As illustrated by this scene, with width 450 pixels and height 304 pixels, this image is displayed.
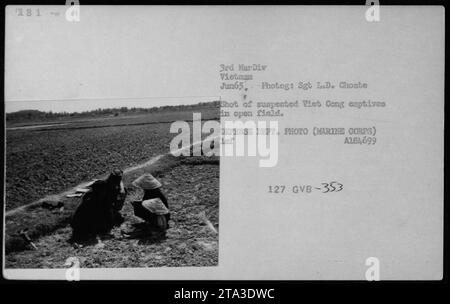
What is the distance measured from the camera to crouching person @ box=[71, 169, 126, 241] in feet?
5.56

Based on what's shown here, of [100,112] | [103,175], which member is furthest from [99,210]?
[100,112]

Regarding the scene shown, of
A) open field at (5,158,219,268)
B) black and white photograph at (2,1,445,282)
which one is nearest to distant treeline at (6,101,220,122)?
black and white photograph at (2,1,445,282)

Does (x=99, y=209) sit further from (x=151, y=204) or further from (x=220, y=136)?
(x=220, y=136)

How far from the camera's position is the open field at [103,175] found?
67.2 inches

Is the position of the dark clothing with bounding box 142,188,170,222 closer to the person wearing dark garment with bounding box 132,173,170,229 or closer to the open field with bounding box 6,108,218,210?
the person wearing dark garment with bounding box 132,173,170,229

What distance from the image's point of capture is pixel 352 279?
1.73 m

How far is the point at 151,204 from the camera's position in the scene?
169 centimetres

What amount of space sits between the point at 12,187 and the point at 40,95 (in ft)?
1.23

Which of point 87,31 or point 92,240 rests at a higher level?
point 87,31

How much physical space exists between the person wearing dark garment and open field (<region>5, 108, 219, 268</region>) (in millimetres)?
24

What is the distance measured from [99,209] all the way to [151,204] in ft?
0.66

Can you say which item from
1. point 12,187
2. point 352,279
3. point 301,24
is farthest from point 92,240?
point 301,24

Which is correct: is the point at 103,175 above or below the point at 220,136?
below

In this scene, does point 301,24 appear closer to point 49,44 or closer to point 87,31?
point 87,31
